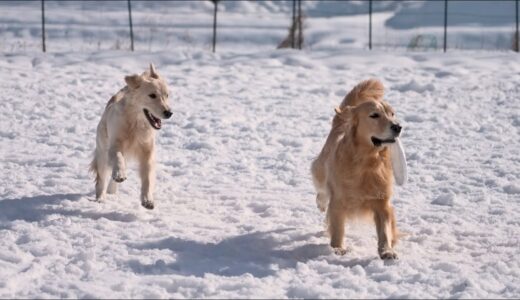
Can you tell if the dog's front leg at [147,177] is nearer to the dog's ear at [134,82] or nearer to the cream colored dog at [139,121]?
the cream colored dog at [139,121]

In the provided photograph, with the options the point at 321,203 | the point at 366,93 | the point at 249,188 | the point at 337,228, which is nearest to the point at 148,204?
the point at 321,203

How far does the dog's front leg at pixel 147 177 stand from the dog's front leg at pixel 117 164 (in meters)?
0.20

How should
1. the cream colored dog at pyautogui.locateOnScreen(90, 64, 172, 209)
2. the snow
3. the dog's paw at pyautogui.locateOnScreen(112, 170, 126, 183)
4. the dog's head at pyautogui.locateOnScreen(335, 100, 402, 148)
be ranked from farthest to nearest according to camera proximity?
the cream colored dog at pyautogui.locateOnScreen(90, 64, 172, 209)
the dog's paw at pyautogui.locateOnScreen(112, 170, 126, 183)
the dog's head at pyautogui.locateOnScreen(335, 100, 402, 148)
the snow

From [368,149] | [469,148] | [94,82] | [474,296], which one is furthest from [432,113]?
[474,296]

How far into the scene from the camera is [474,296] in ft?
15.8

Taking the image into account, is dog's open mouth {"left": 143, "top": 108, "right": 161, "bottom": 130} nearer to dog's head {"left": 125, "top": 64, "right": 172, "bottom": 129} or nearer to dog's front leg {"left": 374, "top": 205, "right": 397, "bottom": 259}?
dog's head {"left": 125, "top": 64, "right": 172, "bottom": 129}

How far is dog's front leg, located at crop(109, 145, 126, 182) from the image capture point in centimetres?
679

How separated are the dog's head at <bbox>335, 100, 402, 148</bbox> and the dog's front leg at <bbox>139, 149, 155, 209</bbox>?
198 cm

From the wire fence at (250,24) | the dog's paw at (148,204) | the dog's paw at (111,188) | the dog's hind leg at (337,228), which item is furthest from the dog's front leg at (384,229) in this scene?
the wire fence at (250,24)

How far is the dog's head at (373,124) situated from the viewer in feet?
18.4

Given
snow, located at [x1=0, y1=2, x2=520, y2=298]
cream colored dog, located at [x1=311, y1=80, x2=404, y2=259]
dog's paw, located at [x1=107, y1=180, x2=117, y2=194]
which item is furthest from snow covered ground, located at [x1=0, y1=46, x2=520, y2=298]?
cream colored dog, located at [x1=311, y1=80, x2=404, y2=259]

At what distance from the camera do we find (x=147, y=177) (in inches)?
274

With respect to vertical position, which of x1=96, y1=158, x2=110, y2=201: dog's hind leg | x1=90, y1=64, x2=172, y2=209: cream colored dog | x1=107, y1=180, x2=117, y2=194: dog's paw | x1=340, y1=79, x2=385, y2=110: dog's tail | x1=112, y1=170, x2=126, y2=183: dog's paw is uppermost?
x1=340, y1=79, x2=385, y2=110: dog's tail

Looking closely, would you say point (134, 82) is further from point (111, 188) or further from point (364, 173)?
point (364, 173)
